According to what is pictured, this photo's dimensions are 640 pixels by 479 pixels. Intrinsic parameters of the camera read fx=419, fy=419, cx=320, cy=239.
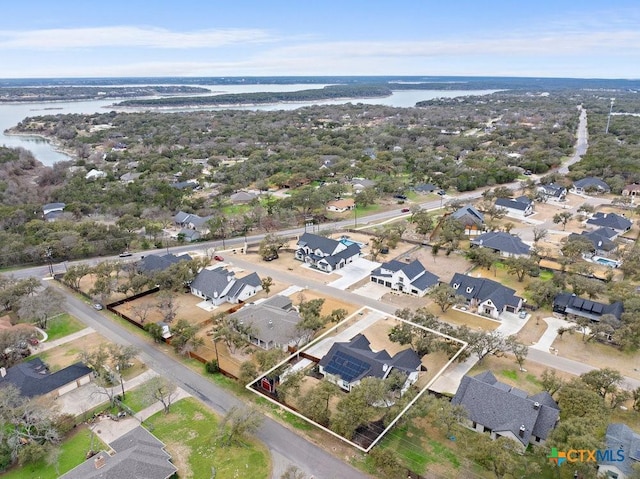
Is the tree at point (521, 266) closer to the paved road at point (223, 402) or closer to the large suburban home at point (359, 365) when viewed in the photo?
the large suburban home at point (359, 365)

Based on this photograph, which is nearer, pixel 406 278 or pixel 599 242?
pixel 406 278

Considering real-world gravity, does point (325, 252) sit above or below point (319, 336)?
above

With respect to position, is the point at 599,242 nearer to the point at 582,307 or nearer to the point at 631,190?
the point at 582,307

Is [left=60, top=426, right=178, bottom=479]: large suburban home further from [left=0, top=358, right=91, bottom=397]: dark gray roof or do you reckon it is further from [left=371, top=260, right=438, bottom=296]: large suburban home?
[left=371, top=260, right=438, bottom=296]: large suburban home

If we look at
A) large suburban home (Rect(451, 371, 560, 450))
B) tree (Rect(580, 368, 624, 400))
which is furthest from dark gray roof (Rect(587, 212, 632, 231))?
large suburban home (Rect(451, 371, 560, 450))

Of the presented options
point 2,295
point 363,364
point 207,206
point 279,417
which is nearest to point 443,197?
point 207,206

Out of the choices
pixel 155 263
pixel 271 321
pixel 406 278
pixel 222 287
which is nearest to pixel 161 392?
pixel 271 321

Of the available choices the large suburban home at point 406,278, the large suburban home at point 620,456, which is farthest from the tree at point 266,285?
the large suburban home at point 620,456
